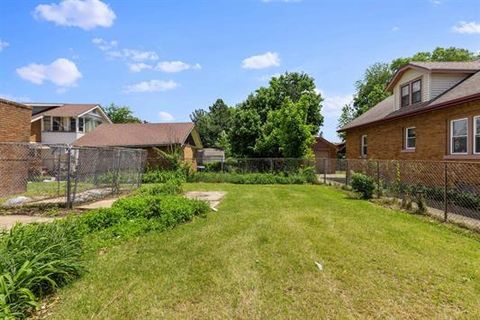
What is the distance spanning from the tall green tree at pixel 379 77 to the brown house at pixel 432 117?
23.1m

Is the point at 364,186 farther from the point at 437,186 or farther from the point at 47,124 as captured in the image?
the point at 47,124

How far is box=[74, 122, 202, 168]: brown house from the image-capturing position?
24812 millimetres

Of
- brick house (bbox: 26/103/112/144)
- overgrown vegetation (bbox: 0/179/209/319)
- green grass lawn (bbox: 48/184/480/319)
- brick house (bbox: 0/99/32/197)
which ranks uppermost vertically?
brick house (bbox: 26/103/112/144)

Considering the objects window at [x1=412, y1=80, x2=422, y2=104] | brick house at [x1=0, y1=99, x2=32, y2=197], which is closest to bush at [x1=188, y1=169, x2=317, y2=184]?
window at [x1=412, y1=80, x2=422, y2=104]

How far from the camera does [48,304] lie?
152 inches

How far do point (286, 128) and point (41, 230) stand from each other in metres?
18.5

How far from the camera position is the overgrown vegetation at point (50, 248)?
3.64 metres

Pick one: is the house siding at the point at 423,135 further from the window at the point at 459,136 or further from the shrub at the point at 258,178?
the shrub at the point at 258,178

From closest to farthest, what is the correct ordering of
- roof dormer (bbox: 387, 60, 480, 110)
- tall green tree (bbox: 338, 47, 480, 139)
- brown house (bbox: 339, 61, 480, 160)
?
brown house (bbox: 339, 61, 480, 160), roof dormer (bbox: 387, 60, 480, 110), tall green tree (bbox: 338, 47, 480, 139)

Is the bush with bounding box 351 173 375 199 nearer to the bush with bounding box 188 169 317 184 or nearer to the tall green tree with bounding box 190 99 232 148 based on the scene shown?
the bush with bounding box 188 169 317 184

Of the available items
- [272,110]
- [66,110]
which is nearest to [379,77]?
[272,110]

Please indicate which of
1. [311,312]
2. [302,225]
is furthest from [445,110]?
[311,312]

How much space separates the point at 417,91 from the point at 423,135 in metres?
2.70

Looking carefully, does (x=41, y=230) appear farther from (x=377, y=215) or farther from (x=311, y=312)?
(x=377, y=215)
